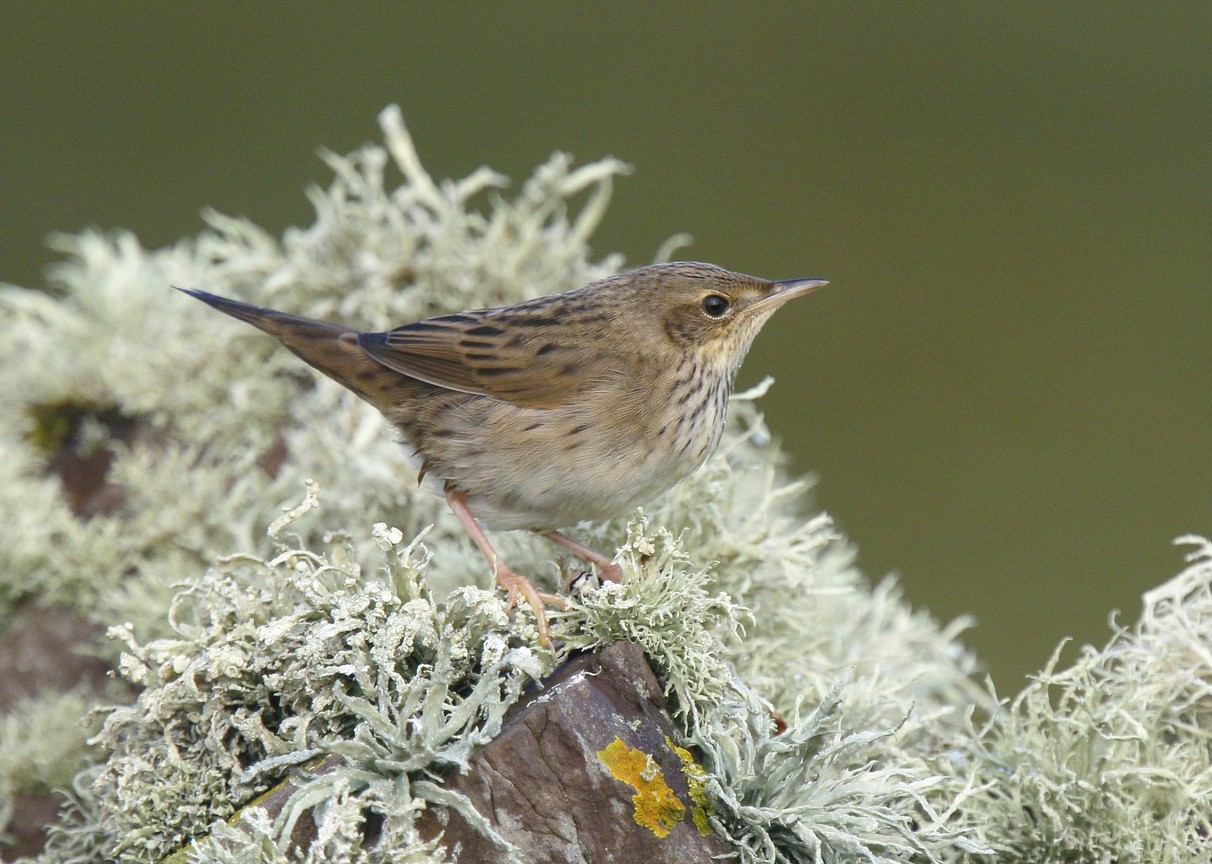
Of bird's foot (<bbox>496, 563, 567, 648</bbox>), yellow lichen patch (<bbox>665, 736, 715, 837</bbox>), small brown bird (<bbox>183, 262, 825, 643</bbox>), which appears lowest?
yellow lichen patch (<bbox>665, 736, 715, 837</bbox>)

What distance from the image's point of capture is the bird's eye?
333cm

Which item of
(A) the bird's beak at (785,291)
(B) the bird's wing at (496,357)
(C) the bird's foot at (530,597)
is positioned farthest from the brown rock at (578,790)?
(A) the bird's beak at (785,291)

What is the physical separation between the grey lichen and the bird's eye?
0.34 metres

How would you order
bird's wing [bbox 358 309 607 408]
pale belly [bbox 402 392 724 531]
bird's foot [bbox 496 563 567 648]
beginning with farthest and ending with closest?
bird's wing [bbox 358 309 607 408] → pale belly [bbox 402 392 724 531] → bird's foot [bbox 496 563 567 648]

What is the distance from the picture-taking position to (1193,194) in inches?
320

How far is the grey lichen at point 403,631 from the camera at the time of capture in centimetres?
238

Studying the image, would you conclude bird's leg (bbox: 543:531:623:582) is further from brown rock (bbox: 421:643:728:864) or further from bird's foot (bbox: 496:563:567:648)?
brown rock (bbox: 421:643:728:864)

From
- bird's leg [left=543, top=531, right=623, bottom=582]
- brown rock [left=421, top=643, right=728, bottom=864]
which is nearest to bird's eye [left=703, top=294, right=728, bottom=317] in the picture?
bird's leg [left=543, top=531, right=623, bottom=582]

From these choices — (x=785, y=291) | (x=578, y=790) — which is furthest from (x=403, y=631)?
(x=785, y=291)

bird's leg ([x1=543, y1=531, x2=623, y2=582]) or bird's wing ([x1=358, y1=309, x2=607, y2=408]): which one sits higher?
bird's wing ([x1=358, y1=309, x2=607, y2=408])

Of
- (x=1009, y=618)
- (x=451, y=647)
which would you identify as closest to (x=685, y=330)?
(x=451, y=647)

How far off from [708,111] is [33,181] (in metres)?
4.60

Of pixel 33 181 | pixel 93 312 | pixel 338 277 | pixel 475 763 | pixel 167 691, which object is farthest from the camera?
pixel 33 181

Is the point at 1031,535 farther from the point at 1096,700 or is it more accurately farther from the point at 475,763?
the point at 475,763
